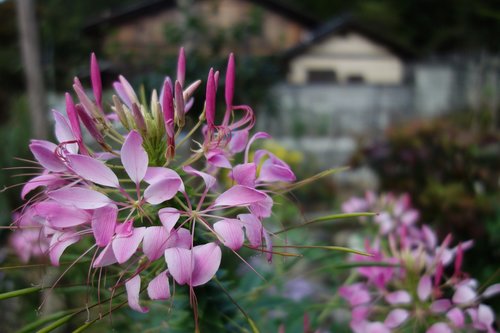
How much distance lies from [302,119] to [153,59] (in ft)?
7.59

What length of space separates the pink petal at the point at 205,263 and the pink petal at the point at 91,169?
0.09 metres

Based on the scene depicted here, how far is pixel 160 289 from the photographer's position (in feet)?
1.14

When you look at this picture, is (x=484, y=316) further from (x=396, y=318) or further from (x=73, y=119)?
(x=73, y=119)

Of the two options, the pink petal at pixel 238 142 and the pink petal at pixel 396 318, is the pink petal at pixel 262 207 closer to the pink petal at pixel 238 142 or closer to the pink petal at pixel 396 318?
the pink petal at pixel 238 142

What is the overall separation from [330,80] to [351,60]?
496 mm

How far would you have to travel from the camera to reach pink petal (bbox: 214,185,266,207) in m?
0.36

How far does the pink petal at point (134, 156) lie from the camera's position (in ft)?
1.15

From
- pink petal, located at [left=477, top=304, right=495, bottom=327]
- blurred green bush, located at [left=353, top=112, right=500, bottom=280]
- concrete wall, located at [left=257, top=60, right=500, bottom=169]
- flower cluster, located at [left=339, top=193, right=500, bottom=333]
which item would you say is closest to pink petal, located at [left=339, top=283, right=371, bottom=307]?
flower cluster, located at [left=339, top=193, right=500, bottom=333]

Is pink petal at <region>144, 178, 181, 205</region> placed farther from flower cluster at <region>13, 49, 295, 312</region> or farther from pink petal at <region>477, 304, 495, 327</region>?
pink petal at <region>477, 304, 495, 327</region>

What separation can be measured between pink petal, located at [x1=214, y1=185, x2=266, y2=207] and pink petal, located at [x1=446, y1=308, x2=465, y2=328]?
0.30 m

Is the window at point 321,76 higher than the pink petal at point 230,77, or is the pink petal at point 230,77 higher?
the pink petal at point 230,77

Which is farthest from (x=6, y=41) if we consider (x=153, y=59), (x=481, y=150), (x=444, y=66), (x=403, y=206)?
(x=403, y=206)

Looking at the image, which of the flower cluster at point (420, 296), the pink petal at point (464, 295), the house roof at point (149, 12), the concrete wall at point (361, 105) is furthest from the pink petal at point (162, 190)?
the house roof at point (149, 12)

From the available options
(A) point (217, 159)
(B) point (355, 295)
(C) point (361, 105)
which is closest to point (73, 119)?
(A) point (217, 159)
